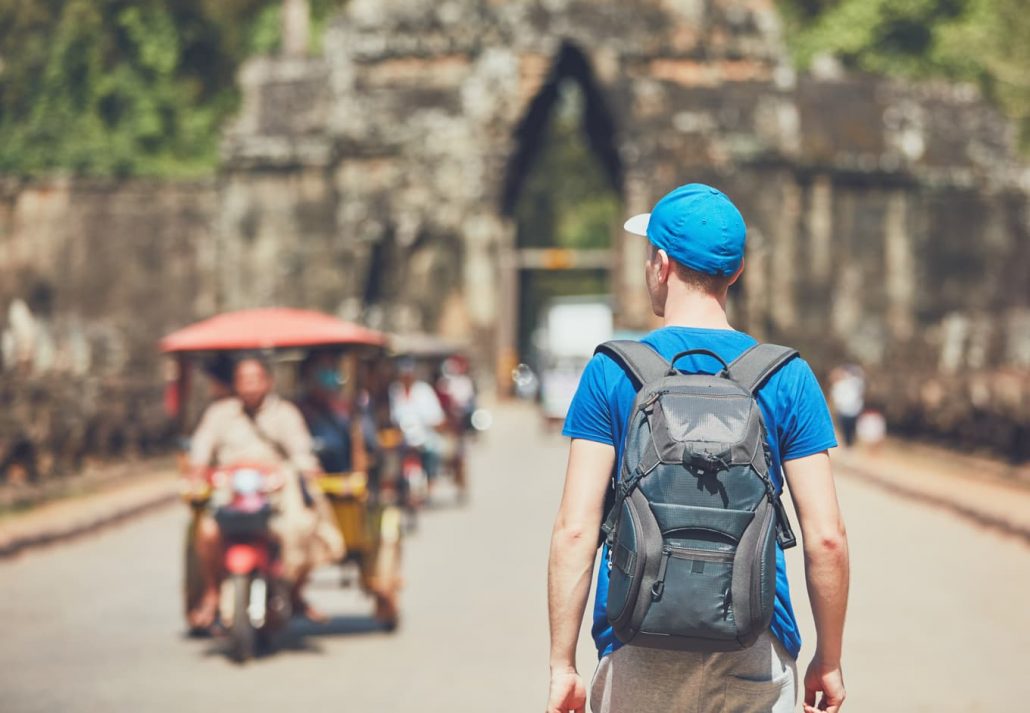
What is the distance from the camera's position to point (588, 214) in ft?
251

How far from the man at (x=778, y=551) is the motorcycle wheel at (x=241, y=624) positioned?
5.64 meters

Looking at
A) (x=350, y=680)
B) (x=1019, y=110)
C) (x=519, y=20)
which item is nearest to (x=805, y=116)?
(x=519, y=20)

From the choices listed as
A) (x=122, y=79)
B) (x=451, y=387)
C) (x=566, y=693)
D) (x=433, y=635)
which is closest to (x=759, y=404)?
(x=566, y=693)

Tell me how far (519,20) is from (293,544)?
34.9 meters

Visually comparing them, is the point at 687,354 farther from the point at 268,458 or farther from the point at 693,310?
the point at 268,458

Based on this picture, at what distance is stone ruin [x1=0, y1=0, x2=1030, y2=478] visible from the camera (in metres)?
43.1

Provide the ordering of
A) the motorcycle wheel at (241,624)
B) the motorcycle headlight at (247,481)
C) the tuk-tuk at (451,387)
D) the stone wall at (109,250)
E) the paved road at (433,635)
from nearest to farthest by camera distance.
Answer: the paved road at (433,635) → the motorcycle wheel at (241,624) → the motorcycle headlight at (247,481) → the tuk-tuk at (451,387) → the stone wall at (109,250)

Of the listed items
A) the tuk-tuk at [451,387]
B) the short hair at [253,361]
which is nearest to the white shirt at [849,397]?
the tuk-tuk at [451,387]

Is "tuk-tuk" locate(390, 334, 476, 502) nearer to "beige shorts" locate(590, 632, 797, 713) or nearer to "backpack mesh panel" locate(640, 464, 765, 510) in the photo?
"beige shorts" locate(590, 632, 797, 713)

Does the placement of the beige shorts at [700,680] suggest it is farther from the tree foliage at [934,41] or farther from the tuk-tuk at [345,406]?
the tree foliage at [934,41]

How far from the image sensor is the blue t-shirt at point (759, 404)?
3.90m

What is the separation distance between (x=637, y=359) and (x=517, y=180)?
41482mm

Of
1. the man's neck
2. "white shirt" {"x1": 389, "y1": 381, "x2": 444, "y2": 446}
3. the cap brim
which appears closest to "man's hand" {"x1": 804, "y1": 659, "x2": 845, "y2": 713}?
the man's neck

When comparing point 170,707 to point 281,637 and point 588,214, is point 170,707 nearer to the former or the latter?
point 281,637
